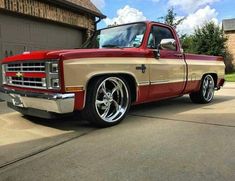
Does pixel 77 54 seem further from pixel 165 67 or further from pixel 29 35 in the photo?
pixel 29 35

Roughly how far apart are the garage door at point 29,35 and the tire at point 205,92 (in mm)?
5367

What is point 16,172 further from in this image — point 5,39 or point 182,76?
point 5,39

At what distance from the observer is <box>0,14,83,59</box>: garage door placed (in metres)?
9.52

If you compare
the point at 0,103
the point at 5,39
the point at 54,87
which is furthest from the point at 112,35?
the point at 5,39

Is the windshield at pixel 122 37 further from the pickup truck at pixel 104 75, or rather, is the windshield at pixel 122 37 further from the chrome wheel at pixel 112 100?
the chrome wheel at pixel 112 100

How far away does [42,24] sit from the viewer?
10.9 m

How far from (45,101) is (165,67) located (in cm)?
268

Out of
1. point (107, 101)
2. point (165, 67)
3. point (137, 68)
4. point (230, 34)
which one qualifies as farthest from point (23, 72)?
point (230, 34)

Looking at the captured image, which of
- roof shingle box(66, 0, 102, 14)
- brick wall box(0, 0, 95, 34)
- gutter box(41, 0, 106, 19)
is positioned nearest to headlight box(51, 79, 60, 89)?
brick wall box(0, 0, 95, 34)

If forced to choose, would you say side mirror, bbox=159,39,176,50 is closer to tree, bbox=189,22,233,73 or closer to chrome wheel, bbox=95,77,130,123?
chrome wheel, bbox=95,77,130,123

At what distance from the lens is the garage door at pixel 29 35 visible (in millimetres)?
9523

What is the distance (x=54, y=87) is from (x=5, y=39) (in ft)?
18.3

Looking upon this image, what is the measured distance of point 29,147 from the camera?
14.1 ft

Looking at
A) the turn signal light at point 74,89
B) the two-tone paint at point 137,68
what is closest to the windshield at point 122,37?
the two-tone paint at point 137,68
